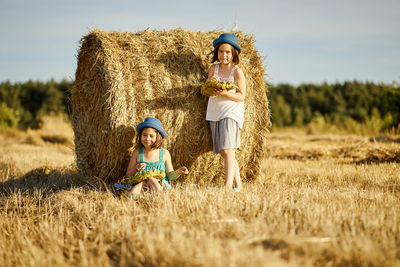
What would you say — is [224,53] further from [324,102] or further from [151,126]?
[324,102]

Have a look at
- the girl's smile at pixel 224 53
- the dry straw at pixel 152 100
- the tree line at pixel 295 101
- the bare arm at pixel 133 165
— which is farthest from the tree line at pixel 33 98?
the girl's smile at pixel 224 53

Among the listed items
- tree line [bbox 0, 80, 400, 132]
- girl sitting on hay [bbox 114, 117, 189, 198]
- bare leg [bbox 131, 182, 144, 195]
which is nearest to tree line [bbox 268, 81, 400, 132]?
tree line [bbox 0, 80, 400, 132]

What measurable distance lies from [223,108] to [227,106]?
7 centimetres

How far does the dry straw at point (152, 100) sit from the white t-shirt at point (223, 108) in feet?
0.63

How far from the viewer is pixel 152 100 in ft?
16.0

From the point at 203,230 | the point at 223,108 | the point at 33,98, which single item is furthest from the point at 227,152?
the point at 33,98

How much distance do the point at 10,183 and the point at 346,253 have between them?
5.42m

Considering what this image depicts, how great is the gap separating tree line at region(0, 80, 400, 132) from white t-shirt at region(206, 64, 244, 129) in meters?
18.0

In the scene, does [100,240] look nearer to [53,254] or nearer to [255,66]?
[53,254]

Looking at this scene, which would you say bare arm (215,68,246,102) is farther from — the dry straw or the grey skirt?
the dry straw

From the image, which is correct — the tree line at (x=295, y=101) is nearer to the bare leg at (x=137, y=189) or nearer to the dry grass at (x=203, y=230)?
the bare leg at (x=137, y=189)

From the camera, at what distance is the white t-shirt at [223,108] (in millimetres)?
4840

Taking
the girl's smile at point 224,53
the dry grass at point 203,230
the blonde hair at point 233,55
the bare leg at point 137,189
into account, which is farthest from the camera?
the blonde hair at point 233,55

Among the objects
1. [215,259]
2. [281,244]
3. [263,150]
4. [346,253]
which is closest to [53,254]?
[215,259]
